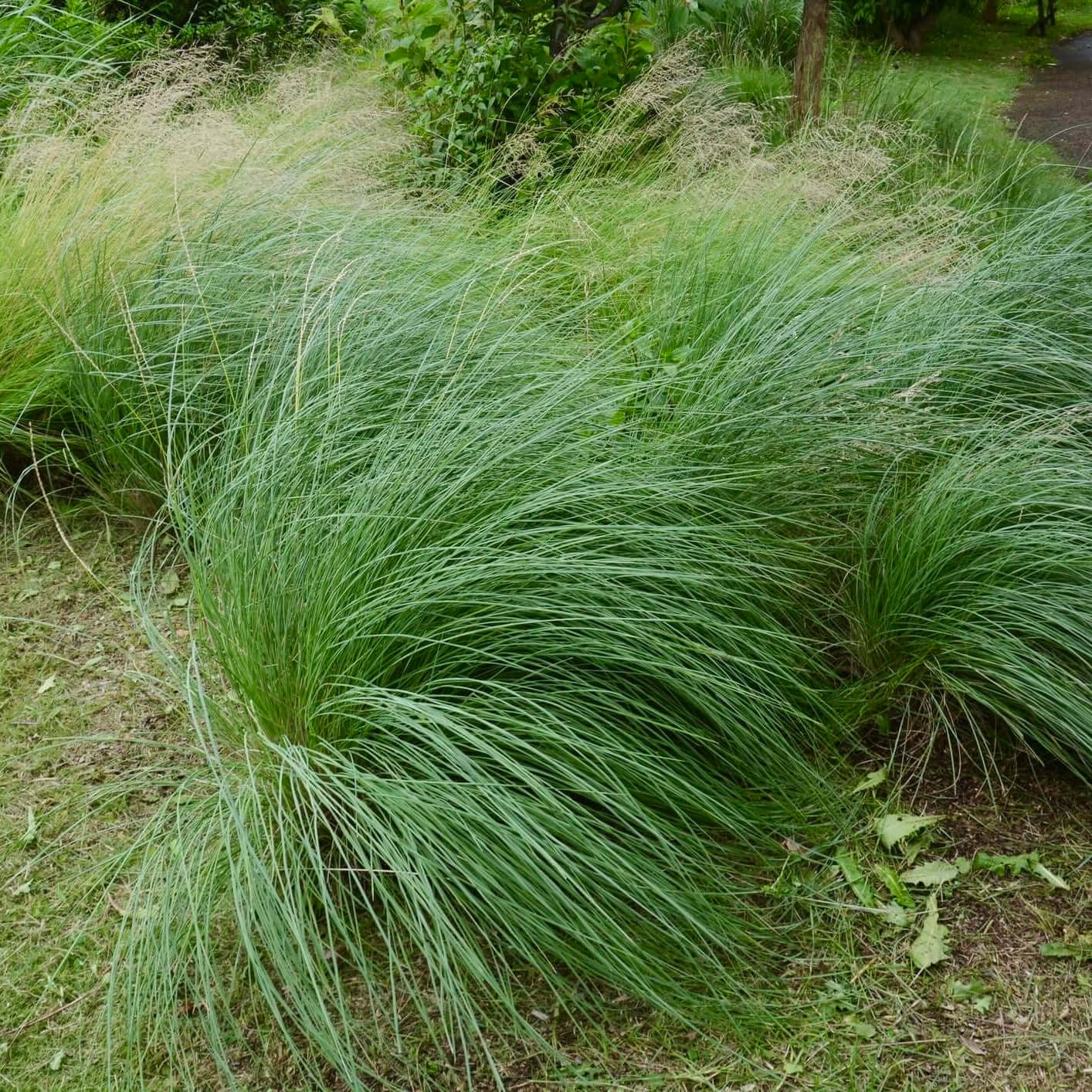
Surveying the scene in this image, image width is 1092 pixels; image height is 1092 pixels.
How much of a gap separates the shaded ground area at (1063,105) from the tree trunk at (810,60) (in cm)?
211

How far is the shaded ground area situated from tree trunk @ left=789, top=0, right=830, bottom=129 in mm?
2110

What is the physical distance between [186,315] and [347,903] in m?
1.96

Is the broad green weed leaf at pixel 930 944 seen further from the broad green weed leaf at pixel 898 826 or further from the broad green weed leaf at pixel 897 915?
Result: the broad green weed leaf at pixel 898 826

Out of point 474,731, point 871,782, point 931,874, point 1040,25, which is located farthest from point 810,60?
point 1040,25

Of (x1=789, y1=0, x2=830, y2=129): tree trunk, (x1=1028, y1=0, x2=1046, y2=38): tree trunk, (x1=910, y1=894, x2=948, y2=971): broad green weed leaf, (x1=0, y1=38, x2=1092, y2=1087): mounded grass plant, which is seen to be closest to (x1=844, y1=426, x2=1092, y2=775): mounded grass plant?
(x1=0, y1=38, x2=1092, y2=1087): mounded grass plant

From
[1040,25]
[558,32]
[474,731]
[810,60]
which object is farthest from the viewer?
[1040,25]

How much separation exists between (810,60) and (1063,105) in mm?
4928

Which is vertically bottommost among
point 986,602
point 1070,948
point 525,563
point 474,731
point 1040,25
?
point 1040,25

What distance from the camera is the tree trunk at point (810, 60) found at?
239 inches

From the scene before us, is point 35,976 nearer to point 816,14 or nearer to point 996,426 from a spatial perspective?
point 996,426

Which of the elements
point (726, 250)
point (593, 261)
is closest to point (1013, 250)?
point (726, 250)

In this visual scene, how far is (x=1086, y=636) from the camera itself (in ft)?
8.29

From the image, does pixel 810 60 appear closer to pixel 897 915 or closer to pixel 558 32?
pixel 558 32

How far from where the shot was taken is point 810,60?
611 centimetres
